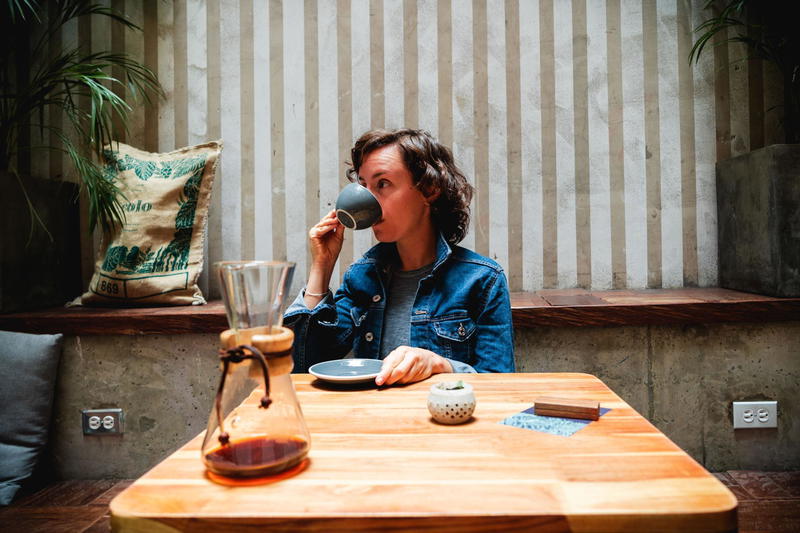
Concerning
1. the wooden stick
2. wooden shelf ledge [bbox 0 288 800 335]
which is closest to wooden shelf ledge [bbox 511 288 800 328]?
wooden shelf ledge [bbox 0 288 800 335]

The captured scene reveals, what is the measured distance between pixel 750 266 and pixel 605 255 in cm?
52

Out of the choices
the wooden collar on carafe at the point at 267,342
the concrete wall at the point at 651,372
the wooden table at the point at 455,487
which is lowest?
the concrete wall at the point at 651,372

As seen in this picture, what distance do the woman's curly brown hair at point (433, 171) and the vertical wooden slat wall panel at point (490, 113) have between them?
0.62 meters

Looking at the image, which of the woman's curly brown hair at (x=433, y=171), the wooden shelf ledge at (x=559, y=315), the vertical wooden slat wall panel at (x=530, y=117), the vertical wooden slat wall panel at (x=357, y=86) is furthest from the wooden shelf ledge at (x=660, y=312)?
the vertical wooden slat wall panel at (x=357, y=86)

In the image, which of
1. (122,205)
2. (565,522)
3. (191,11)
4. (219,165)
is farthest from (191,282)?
(565,522)

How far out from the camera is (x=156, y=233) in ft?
6.56

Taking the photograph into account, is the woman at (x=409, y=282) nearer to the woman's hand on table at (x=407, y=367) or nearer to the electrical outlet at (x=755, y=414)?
the woman's hand on table at (x=407, y=367)

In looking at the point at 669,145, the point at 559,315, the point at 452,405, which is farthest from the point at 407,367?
the point at 669,145

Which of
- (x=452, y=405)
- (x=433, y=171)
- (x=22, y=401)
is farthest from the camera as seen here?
(x=22, y=401)

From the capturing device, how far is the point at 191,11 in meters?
2.25

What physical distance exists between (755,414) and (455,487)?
5.83 feet

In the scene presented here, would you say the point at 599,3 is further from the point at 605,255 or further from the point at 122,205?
the point at 122,205

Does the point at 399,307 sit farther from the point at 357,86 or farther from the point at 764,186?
the point at 764,186

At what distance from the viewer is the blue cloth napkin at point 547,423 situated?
0.74m
